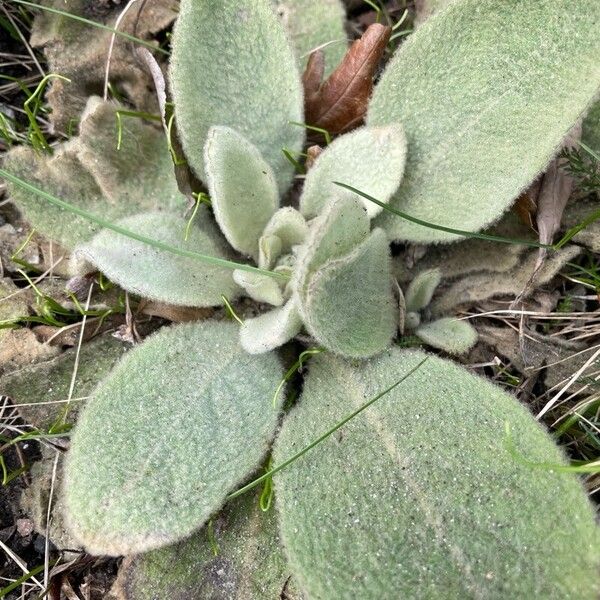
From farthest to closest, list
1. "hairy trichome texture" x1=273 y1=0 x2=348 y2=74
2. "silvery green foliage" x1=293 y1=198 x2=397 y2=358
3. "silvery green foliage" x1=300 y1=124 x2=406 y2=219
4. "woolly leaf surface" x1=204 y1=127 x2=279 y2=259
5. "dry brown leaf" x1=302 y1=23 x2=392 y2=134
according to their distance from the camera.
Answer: "hairy trichome texture" x1=273 y1=0 x2=348 y2=74 → "dry brown leaf" x1=302 y1=23 x2=392 y2=134 → "silvery green foliage" x1=300 y1=124 x2=406 y2=219 → "woolly leaf surface" x1=204 y1=127 x2=279 y2=259 → "silvery green foliage" x1=293 y1=198 x2=397 y2=358

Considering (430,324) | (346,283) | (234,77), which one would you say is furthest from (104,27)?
(430,324)

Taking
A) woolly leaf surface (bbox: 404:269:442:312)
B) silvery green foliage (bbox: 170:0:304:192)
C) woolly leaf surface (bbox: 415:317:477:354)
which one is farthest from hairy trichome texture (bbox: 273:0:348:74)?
woolly leaf surface (bbox: 415:317:477:354)

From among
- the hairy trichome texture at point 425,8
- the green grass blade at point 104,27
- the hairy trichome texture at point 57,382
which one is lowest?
the hairy trichome texture at point 57,382

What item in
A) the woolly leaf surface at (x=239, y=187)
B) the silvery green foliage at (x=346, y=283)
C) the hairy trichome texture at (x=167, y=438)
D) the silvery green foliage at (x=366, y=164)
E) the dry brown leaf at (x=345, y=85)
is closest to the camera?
the silvery green foliage at (x=346, y=283)

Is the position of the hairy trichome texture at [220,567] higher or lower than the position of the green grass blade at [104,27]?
lower

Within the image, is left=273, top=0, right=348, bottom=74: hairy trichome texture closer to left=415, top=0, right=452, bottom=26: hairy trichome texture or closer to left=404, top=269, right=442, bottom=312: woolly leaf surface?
left=415, top=0, right=452, bottom=26: hairy trichome texture

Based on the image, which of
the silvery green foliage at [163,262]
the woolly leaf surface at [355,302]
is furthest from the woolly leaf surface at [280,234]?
the woolly leaf surface at [355,302]

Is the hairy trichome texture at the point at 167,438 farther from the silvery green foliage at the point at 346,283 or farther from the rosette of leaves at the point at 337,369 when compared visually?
the silvery green foliage at the point at 346,283

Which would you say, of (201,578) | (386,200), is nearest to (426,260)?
(386,200)
